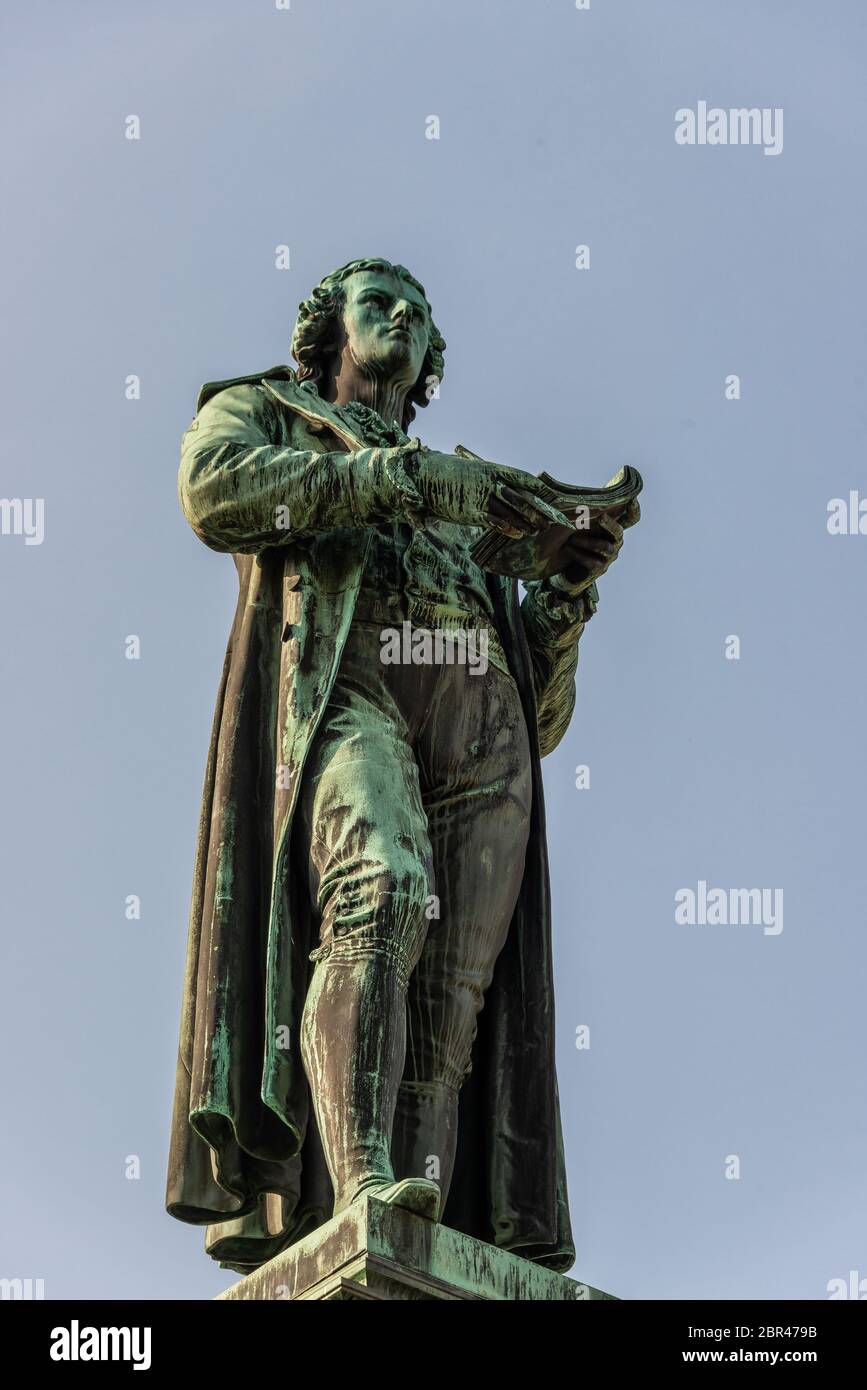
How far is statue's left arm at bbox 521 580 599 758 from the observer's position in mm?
14398

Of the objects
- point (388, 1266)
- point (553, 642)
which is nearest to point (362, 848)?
point (388, 1266)

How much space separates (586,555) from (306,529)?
139 cm

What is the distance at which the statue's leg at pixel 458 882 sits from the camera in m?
13.0

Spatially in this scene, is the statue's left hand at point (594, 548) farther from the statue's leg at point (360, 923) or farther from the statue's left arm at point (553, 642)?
the statue's leg at point (360, 923)

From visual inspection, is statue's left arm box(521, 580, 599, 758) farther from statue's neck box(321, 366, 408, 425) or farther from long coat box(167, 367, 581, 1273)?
statue's neck box(321, 366, 408, 425)

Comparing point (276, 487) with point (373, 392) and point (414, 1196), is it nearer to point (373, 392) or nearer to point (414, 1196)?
point (373, 392)

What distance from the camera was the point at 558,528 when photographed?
532 inches

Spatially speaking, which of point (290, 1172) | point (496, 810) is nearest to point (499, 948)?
point (496, 810)

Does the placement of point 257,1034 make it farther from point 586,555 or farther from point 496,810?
point 586,555

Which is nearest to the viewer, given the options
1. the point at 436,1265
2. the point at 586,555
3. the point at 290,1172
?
the point at 436,1265

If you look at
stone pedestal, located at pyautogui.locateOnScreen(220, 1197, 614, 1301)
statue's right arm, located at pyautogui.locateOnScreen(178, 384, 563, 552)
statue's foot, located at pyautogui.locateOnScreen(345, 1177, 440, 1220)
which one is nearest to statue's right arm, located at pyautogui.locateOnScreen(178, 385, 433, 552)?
statue's right arm, located at pyautogui.locateOnScreen(178, 384, 563, 552)

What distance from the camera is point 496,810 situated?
44.9 feet

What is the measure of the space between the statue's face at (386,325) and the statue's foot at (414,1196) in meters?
4.61

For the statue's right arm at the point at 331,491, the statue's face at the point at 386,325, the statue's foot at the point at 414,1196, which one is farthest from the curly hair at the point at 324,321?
the statue's foot at the point at 414,1196
